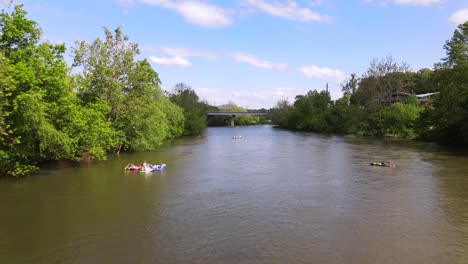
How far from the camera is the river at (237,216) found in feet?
47.4

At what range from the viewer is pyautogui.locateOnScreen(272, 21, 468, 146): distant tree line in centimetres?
5145

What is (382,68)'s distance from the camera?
296 feet

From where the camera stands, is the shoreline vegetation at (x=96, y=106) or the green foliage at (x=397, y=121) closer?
the shoreline vegetation at (x=96, y=106)

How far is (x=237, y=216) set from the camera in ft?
63.2

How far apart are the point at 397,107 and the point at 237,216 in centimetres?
6801

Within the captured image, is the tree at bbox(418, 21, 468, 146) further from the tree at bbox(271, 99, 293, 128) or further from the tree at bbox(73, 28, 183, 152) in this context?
the tree at bbox(271, 99, 293, 128)

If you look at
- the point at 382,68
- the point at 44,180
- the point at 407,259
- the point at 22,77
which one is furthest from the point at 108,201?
the point at 382,68

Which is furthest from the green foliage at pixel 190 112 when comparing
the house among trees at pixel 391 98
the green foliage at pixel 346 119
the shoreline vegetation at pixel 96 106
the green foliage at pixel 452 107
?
the green foliage at pixel 452 107

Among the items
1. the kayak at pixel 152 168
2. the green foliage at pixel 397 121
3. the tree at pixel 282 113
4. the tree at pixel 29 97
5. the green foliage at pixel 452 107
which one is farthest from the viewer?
the tree at pixel 282 113

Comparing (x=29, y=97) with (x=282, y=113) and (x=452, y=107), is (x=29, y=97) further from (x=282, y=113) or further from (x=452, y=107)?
(x=282, y=113)

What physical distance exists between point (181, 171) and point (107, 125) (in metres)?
11.0

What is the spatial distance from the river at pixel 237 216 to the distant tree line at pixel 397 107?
21.6m

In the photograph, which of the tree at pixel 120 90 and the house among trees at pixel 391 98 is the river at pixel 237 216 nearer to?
the tree at pixel 120 90

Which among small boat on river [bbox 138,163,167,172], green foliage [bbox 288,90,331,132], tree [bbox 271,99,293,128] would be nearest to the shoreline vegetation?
small boat on river [bbox 138,163,167,172]
